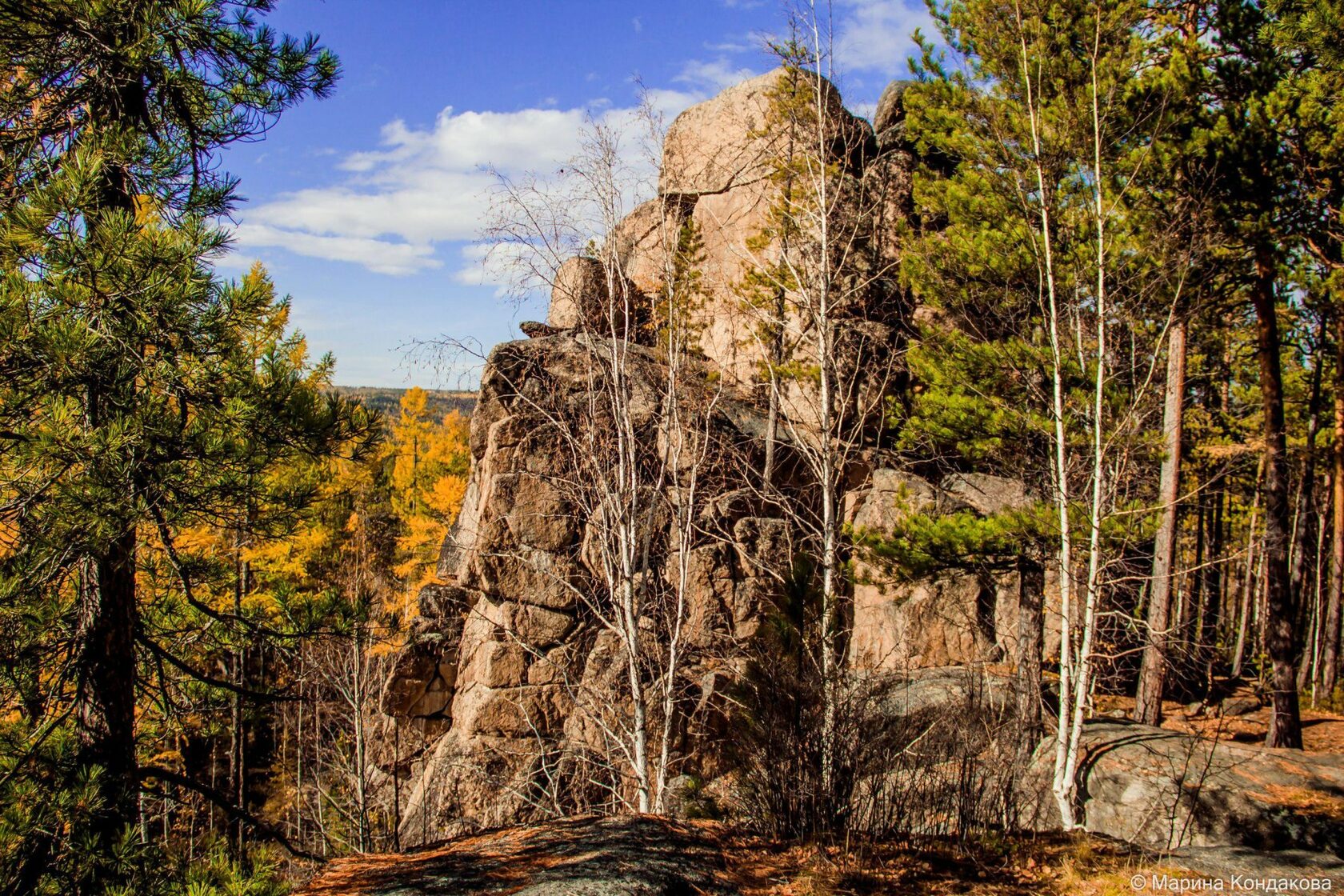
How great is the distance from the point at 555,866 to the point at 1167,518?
9316 millimetres

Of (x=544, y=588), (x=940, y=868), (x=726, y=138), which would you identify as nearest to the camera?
(x=940, y=868)

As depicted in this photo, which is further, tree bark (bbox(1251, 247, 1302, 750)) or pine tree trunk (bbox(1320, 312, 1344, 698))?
pine tree trunk (bbox(1320, 312, 1344, 698))

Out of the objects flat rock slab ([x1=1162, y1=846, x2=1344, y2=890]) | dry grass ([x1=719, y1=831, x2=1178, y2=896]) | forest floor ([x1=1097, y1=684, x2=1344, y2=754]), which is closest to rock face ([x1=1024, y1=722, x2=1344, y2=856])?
flat rock slab ([x1=1162, y1=846, x2=1344, y2=890])

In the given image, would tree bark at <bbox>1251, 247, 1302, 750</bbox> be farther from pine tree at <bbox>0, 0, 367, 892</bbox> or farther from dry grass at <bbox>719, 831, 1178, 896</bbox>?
pine tree at <bbox>0, 0, 367, 892</bbox>

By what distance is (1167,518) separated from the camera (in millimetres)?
10148

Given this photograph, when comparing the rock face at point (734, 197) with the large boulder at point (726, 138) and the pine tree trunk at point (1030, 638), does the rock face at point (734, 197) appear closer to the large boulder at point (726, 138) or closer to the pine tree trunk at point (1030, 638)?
the large boulder at point (726, 138)

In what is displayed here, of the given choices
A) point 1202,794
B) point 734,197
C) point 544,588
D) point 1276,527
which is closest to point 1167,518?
point 1276,527

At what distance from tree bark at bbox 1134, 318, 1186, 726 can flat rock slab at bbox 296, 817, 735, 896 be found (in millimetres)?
7955

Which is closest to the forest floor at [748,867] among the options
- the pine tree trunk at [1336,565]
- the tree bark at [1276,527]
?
the tree bark at [1276,527]

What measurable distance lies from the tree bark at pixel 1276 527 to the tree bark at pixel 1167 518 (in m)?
1.23

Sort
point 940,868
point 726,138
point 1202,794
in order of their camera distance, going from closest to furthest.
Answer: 1. point 940,868
2. point 1202,794
3. point 726,138

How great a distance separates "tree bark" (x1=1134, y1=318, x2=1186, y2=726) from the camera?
33.1 feet

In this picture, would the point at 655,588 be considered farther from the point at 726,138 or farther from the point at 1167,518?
the point at 726,138

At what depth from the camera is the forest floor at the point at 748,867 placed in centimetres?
423
